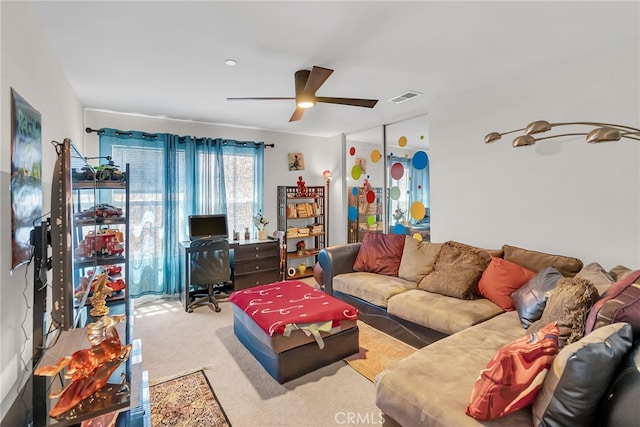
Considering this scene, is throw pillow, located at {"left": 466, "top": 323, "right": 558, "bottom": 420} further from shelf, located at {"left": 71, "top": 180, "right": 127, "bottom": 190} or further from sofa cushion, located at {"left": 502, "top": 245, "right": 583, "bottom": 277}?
shelf, located at {"left": 71, "top": 180, "right": 127, "bottom": 190}

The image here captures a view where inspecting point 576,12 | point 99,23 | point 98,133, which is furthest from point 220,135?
point 576,12

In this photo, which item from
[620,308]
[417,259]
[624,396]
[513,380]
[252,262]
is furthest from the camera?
[252,262]

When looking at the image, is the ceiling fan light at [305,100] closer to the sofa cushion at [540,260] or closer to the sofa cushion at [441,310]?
the sofa cushion at [441,310]

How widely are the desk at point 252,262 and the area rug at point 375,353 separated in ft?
6.22

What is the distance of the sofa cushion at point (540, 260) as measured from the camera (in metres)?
2.51

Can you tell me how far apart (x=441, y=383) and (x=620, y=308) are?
2.81 feet

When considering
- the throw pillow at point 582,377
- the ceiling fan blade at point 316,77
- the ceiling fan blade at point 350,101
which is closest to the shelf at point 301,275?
the ceiling fan blade at point 350,101

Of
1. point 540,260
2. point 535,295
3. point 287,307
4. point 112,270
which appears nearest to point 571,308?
point 535,295

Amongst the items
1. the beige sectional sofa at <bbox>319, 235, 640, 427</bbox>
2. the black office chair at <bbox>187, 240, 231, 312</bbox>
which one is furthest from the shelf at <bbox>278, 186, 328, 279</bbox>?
the beige sectional sofa at <bbox>319, 235, 640, 427</bbox>

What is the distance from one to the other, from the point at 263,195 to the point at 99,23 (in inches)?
131

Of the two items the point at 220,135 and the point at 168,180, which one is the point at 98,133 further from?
the point at 220,135

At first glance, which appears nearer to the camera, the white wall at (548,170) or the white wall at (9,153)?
the white wall at (9,153)

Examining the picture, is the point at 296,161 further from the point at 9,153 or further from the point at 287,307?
Result: the point at 9,153

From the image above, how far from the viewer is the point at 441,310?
8.39ft
